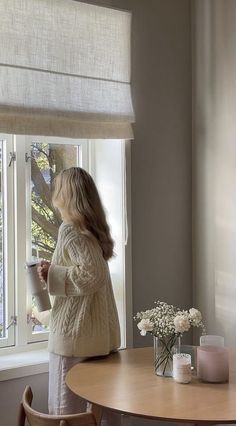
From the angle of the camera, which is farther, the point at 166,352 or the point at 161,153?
the point at 161,153

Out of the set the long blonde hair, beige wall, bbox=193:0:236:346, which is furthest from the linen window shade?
beige wall, bbox=193:0:236:346

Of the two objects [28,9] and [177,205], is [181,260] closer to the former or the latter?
[177,205]

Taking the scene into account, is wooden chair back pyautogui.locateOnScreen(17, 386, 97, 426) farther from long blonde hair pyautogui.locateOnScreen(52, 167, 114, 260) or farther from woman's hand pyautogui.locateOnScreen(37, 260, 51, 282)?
long blonde hair pyautogui.locateOnScreen(52, 167, 114, 260)

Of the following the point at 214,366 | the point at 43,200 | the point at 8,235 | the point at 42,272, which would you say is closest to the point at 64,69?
the point at 43,200

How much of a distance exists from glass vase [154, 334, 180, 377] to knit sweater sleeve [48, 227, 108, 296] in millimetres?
330

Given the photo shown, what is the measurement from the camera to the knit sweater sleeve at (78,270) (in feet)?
7.20

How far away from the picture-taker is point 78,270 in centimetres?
220

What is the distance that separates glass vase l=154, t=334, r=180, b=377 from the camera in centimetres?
206

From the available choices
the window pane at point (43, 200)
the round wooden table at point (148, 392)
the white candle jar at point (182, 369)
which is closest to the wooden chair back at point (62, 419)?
the round wooden table at point (148, 392)

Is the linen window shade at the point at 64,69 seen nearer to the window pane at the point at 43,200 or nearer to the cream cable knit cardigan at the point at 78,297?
the window pane at the point at 43,200

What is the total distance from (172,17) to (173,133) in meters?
0.58

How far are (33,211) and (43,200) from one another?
71mm

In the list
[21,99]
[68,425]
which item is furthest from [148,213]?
[68,425]

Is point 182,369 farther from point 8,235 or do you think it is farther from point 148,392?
point 8,235
